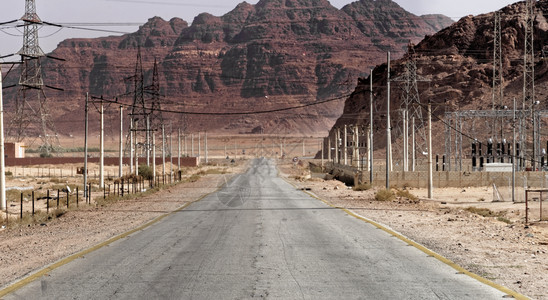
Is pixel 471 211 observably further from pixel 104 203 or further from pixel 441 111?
pixel 441 111

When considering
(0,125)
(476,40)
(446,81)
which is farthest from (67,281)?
(476,40)

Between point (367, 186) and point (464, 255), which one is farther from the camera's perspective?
point (367, 186)

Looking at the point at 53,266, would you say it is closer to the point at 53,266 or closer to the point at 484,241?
the point at 53,266

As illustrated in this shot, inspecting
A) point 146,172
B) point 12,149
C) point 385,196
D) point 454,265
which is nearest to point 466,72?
point 146,172

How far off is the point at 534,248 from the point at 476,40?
128 m

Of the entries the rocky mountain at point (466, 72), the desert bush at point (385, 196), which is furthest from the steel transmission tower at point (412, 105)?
the rocky mountain at point (466, 72)

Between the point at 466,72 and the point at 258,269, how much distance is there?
116982 millimetres

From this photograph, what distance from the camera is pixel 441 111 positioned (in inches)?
4505

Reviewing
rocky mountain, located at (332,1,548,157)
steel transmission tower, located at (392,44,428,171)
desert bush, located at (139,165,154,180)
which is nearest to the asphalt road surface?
steel transmission tower, located at (392,44,428,171)

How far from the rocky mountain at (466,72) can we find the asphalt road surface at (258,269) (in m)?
83.8

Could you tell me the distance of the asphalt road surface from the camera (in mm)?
9430

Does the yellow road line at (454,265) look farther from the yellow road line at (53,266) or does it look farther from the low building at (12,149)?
the low building at (12,149)

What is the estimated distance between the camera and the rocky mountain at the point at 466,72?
10643cm

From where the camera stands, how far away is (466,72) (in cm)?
12194
